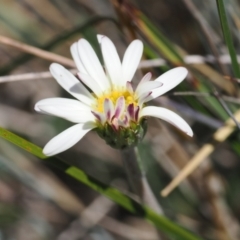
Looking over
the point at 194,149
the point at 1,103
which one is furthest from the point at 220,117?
the point at 1,103

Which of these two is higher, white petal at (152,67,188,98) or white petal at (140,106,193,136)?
white petal at (152,67,188,98)

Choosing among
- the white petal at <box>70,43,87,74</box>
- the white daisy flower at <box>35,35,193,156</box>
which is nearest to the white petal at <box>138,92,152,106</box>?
the white daisy flower at <box>35,35,193,156</box>

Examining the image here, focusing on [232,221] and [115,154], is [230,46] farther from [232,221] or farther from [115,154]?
[115,154]

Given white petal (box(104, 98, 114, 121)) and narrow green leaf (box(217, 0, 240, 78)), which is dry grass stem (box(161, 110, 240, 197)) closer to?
narrow green leaf (box(217, 0, 240, 78))

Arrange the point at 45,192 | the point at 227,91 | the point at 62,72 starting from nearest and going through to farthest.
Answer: the point at 62,72
the point at 227,91
the point at 45,192

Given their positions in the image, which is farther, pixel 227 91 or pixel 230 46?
pixel 227 91

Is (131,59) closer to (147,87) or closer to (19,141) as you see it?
(147,87)

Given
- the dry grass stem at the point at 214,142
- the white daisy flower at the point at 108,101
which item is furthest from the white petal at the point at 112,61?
the dry grass stem at the point at 214,142

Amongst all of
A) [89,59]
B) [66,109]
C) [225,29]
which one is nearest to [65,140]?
[66,109]
